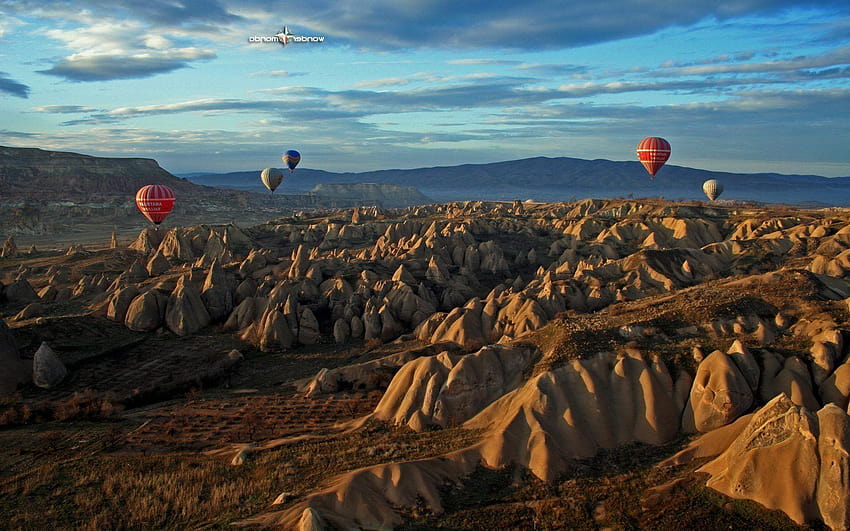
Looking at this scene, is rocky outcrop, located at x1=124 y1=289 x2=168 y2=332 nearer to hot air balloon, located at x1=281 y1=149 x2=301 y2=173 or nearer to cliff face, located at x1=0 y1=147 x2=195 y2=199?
hot air balloon, located at x1=281 y1=149 x2=301 y2=173

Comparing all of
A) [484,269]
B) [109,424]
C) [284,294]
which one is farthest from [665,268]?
[109,424]

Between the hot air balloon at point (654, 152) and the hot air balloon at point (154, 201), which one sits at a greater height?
the hot air balloon at point (654, 152)

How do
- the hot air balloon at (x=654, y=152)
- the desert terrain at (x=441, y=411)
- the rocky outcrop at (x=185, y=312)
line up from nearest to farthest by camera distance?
the desert terrain at (x=441, y=411), the rocky outcrop at (x=185, y=312), the hot air balloon at (x=654, y=152)

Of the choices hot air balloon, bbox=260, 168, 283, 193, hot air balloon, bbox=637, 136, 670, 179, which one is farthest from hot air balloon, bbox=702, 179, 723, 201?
hot air balloon, bbox=260, 168, 283, 193

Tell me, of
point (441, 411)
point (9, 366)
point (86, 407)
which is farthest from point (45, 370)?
point (441, 411)

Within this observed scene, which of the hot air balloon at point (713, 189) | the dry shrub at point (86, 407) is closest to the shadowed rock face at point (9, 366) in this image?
the dry shrub at point (86, 407)

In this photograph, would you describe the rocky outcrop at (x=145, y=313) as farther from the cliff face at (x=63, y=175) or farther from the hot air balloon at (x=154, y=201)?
the cliff face at (x=63, y=175)
